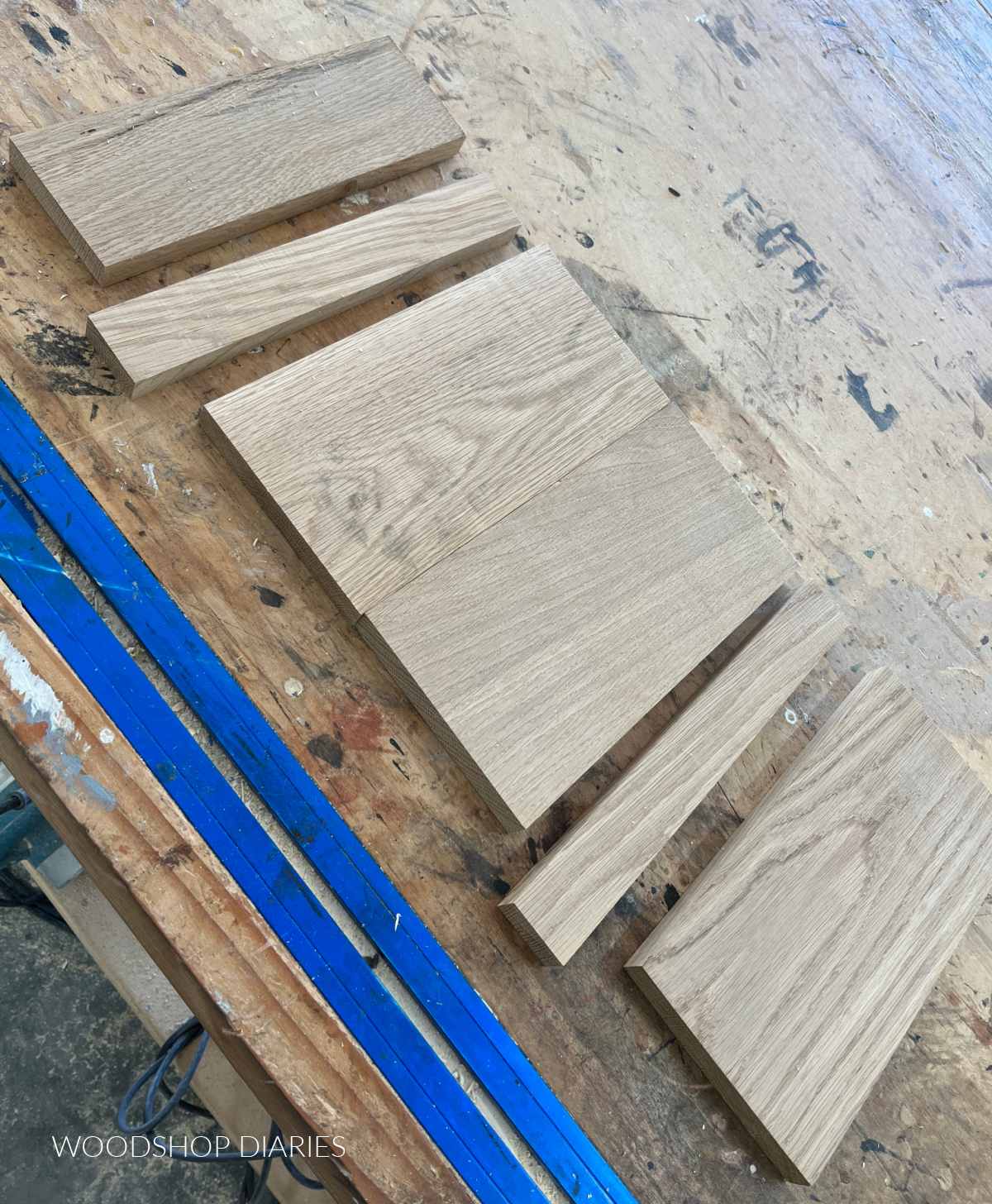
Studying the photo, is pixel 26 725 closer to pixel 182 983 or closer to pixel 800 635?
pixel 182 983

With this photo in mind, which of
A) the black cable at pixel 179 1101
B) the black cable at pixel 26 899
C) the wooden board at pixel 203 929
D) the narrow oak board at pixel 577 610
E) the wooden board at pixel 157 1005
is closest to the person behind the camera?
the wooden board at pixel 203 929

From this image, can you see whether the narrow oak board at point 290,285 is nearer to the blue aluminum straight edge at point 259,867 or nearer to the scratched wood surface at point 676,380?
the scratched wood surface at point 676,380

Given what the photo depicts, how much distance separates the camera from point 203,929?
865 mm

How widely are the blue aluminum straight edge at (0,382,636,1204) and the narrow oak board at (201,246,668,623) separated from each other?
7.0 inches

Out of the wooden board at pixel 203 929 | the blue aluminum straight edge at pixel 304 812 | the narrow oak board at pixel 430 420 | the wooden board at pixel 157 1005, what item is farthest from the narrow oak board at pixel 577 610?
the wooden board at pixel 157 1005

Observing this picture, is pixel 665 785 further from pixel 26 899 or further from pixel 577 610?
pixel 26 899

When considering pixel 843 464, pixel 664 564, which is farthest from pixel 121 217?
pixel 843 464

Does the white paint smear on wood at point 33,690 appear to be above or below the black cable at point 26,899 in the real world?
above

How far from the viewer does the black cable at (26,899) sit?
1620mm

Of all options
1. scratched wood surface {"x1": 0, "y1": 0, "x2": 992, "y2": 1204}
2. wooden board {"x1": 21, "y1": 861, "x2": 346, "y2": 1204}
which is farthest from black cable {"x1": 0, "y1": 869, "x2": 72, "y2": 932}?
scratched wood surface {"x1": 0, "y1": 0, "x2": 992, "y2": 1204}

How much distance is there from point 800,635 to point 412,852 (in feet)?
2.18

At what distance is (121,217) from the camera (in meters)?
1.02

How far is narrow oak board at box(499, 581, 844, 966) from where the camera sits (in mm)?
971

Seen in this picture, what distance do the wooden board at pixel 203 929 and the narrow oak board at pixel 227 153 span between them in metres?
0.50
